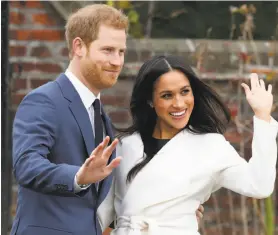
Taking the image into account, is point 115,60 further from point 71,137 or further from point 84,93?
point 71,137

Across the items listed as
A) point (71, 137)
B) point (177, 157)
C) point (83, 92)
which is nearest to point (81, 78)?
point (83, 92)

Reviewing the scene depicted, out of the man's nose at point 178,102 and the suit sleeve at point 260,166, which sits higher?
the man's nose at point 178,102

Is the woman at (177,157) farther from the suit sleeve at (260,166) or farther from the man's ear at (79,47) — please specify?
the man's ear at (79,47)

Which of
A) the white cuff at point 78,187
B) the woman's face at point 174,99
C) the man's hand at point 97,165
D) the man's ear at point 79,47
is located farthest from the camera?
the woman's face at point 174,99

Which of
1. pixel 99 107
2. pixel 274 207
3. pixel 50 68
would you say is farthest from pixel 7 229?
pixel 99 107

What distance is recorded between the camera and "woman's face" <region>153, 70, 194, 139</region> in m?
4.22

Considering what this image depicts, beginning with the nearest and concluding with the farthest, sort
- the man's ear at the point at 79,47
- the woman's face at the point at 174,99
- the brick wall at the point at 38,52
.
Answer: the man's ear at the point at 79,47 < the woman's face at the point at 174,99 < the brick wall at the point at 38,52

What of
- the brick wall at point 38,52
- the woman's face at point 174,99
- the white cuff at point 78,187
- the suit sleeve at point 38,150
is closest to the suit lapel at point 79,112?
the suit sleeve at point 38,150

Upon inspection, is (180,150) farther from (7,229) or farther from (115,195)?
(7,229)

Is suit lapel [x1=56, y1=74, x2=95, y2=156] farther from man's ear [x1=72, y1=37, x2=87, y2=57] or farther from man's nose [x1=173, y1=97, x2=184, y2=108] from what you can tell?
man's nose [x1=173, y1=97, x2=184, y2=108]

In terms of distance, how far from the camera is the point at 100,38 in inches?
160

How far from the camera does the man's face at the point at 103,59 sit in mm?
4066

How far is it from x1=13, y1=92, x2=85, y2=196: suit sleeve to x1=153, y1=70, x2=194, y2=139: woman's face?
54 cm

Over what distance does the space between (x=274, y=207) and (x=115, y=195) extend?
98.7 inches
